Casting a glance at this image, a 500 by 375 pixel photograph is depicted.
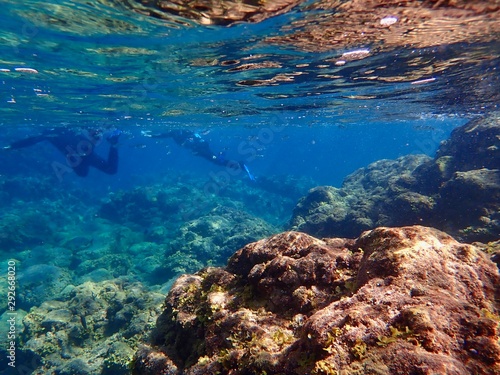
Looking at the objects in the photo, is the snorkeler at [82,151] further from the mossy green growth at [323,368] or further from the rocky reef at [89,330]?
the mossy green growth at [323,368]

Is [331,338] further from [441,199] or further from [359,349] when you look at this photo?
[441,199]

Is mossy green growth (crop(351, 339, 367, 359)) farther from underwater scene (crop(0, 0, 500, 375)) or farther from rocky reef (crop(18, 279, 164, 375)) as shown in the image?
rocky reef (crop(18, 279, 164, 375))

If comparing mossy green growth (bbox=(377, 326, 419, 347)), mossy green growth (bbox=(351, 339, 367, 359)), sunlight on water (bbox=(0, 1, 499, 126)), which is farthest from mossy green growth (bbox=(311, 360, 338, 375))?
sunlight on water (bbox=(0, 1, 499, 126))

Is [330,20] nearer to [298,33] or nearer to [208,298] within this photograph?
[298,33]

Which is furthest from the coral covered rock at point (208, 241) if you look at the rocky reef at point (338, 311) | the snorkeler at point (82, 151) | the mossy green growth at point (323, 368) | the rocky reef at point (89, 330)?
the mossy green growth at point (323, 368)

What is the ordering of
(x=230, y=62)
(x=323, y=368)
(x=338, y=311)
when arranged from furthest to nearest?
(x=230, y=62) < (x=338, y=311) < (x=323, y=368)

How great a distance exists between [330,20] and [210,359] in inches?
331

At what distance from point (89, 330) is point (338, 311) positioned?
35.1ft

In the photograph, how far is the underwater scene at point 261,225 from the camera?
2848mm

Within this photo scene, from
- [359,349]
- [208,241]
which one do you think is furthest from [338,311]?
[208,241]

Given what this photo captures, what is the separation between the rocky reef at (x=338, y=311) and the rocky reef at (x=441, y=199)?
9.48 meters

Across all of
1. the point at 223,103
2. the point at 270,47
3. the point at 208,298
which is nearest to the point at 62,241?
the point at 223,103

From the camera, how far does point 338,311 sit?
9.30 feet

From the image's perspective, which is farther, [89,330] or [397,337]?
[89,330]
